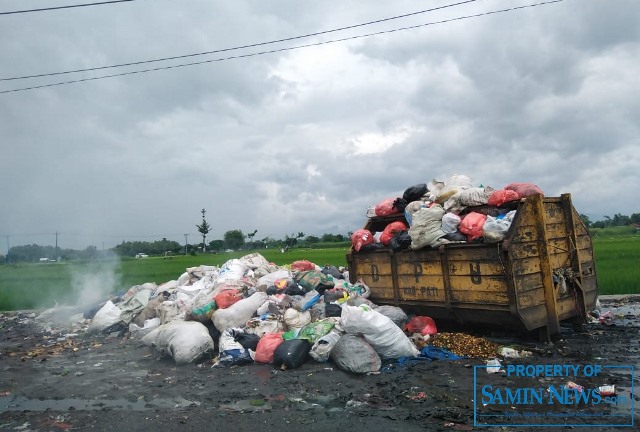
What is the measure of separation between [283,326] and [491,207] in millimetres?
3222

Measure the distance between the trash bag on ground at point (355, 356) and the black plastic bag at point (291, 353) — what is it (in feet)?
1.12

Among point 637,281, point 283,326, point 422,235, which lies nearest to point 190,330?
point 283,326

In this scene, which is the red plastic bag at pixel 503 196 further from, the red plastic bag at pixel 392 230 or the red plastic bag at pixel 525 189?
the red plastic bag at pixel 392 230

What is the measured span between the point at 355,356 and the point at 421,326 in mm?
1575

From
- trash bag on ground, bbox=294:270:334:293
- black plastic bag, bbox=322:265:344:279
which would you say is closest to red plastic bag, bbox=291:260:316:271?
black plastic bag, bbox=322:265:344:279

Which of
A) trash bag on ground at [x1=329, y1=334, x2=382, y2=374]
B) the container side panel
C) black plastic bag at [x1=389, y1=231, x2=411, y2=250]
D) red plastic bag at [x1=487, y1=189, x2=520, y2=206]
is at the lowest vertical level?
trash bag on ground at [x1=329, y1=334, x2=382, y2=374]

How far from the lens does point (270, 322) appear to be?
19.9ft

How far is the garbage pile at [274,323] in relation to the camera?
5.07 m

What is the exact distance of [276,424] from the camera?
11.6 feet

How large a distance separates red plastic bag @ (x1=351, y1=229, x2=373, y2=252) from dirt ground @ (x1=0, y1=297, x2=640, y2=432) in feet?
6.88

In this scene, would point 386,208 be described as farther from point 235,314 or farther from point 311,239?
point 311,239

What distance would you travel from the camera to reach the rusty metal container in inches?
204

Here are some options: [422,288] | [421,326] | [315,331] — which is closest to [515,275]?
[422,288]

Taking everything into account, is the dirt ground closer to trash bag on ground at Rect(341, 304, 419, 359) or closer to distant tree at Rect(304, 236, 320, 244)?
trash bag on ground at Rect(341, 304, 419, 359)
